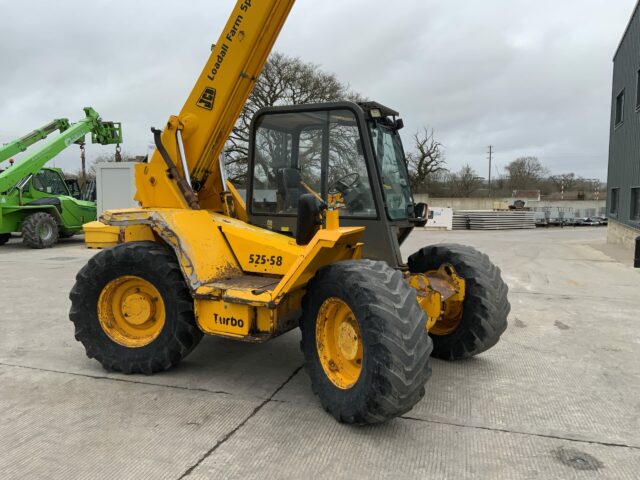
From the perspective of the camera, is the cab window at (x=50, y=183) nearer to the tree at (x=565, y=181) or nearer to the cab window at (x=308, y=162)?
the cab window at (x=308, y=162)

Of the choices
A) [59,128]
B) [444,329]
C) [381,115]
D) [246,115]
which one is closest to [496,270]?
[444,329]

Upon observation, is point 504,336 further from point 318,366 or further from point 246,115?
point 246,115

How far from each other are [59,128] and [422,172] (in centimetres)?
3092

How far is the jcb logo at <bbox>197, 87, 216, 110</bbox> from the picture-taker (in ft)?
14.6

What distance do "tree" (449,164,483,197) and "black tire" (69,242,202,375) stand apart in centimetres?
4925

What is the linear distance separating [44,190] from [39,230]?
1.74 metres

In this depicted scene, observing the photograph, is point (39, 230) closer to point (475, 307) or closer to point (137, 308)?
point (137, 308)

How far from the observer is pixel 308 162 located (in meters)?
4.29

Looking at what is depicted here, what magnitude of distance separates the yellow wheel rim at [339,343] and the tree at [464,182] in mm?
49387

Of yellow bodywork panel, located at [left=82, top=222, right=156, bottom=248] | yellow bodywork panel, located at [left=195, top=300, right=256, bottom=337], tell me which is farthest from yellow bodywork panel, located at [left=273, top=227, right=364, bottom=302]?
yellow bodywork panel, located at [left=82, top=222, right=156, bottom=248]

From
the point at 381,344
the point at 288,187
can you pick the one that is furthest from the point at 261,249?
the point at 381,344

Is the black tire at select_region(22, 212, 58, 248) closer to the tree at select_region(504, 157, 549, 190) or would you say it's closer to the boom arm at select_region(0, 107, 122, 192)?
the boom arm at select_region(0, 107, 122, 192)

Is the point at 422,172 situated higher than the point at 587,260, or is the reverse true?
the point at 422,172

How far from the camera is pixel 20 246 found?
1542 cm
